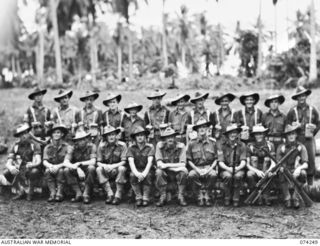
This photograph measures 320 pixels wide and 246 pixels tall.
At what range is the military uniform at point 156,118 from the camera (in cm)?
561

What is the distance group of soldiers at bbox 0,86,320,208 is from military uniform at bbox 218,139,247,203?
0.04ft

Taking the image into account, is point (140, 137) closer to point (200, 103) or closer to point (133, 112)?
point (133, 112)

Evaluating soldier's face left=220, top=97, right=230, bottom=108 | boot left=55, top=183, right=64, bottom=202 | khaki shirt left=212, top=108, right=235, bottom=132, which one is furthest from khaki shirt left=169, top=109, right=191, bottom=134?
boot left=55, top=183, right=64, bottom=202

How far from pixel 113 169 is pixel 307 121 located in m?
2.43

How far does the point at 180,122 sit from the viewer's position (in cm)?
561

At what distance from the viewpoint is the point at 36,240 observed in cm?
454

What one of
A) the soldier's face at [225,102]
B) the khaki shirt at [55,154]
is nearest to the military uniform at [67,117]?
the khaki shirt at [55,154]

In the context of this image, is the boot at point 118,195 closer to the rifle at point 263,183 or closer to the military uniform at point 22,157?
the military uniform at point 22,157

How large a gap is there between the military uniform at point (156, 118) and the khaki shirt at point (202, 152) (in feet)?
2.16

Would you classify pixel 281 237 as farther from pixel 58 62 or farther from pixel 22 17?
pixel 58 62

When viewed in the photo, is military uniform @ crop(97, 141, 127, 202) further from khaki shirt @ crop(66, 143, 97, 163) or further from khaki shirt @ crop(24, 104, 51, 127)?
khaki shirt @ crop(24, 104, 51, 127)

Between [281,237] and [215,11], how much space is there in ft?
11.9

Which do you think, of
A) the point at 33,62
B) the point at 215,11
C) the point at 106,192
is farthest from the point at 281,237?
the point at 33,62

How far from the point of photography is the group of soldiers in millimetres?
4938
